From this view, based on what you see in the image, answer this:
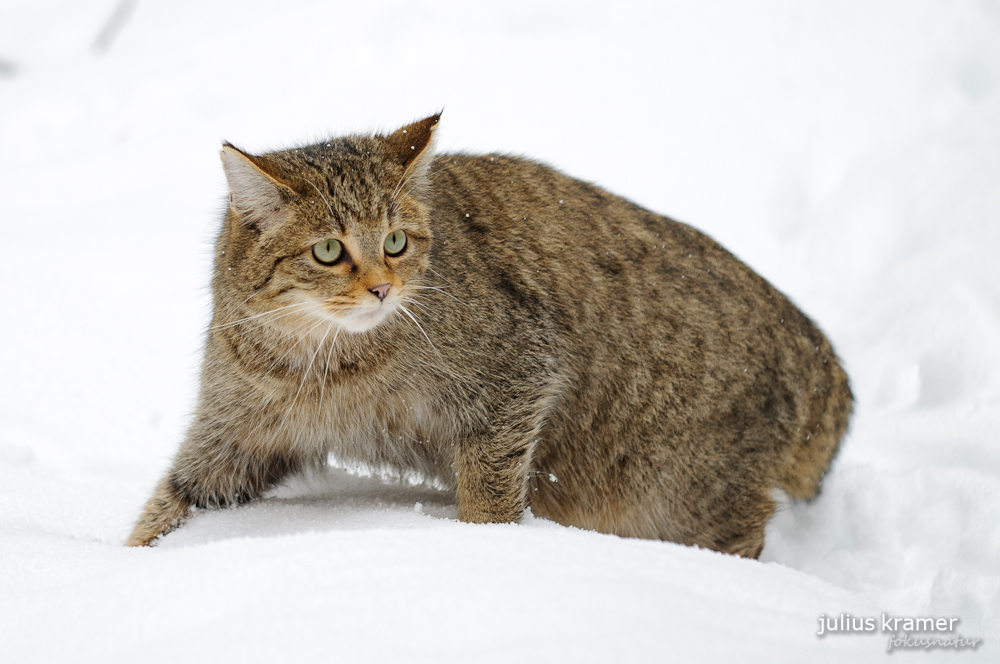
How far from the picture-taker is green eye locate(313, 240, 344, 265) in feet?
7.61

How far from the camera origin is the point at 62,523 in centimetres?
270

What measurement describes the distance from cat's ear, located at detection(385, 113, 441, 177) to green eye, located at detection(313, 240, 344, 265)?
343 mm

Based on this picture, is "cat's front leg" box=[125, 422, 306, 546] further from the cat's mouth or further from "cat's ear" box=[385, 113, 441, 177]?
"cat's ear" box=[385, 113, 441, 177]

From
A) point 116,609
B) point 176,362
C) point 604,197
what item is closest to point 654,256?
point 604,197

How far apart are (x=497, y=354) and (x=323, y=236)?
704mm

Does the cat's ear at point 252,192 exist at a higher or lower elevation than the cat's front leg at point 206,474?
higher

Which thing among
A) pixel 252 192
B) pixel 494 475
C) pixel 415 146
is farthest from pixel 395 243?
pixel 494 475

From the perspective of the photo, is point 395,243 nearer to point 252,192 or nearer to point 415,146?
point 415,146

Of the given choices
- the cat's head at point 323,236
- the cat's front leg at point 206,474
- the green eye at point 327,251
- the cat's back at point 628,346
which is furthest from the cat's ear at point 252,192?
the cat's front leg at point 206,474

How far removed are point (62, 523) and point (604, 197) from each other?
7.53 feet

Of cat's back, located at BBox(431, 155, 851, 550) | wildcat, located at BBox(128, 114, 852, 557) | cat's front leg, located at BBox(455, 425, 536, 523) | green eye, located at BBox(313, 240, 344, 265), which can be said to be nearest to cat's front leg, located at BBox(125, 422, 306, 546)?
wildcat, located at BBox(128, 114, 852, 557)

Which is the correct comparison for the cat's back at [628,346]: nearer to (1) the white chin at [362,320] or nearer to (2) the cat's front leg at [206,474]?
(1) the white chin at [362,320]

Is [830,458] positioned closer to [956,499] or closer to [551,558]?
[956,499]

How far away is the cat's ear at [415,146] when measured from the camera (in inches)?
98.9
